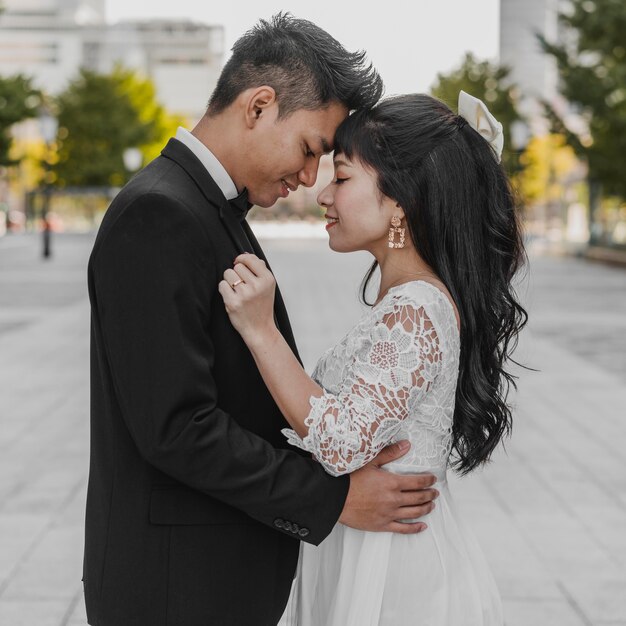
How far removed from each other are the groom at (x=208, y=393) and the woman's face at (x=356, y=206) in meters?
0.06

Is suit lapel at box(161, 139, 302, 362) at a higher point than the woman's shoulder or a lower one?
higher

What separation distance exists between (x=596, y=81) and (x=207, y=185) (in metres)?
28.7

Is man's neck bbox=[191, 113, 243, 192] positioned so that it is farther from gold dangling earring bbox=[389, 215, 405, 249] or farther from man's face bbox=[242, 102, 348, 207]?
gold dangling earring bbox=[389, 215, 405, 249]

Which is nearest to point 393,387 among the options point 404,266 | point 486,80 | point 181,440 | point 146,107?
point 404,266

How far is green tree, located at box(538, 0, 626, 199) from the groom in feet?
89.0

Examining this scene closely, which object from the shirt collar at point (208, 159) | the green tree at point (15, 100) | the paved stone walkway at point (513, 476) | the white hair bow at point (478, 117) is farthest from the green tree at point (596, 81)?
the shirt collar at point (208, 159)

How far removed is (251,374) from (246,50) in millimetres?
646

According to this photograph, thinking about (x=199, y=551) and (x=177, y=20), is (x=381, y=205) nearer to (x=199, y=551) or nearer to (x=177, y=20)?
(x=199, y=551)

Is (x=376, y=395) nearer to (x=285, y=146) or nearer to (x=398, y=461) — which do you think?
(x=398, y=461)

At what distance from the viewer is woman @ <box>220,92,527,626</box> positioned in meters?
1.98

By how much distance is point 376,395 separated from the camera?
1.99 metres

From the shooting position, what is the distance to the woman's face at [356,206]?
7.07 ft

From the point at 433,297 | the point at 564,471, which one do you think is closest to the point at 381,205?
the point at 433,297

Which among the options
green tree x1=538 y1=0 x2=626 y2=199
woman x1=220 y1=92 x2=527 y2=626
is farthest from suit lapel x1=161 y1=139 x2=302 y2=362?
green tree x1=538 y1=0 x2=626 y2=199
